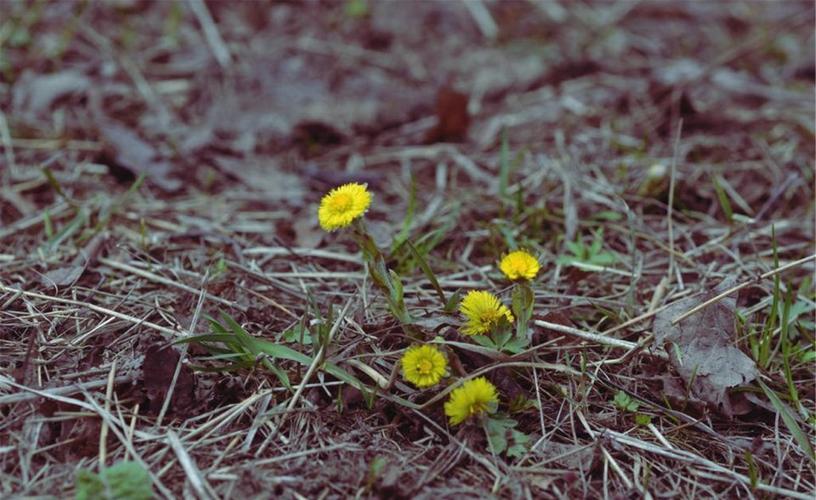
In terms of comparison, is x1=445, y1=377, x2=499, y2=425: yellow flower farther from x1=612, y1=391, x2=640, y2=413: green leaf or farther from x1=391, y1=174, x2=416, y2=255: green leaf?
x1=391, y1=174, x2=416, y2=255: green leaf

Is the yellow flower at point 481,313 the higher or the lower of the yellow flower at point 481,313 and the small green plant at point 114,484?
the lower

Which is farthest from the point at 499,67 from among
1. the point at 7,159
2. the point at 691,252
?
the point at 7,159

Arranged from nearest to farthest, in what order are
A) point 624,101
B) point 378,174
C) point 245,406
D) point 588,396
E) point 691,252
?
point 245,406 → point 588,396 → point 691,252 → point 378,174 → point 624,101

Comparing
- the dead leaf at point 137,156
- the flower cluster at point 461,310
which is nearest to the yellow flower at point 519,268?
the flower cluster at point 461,310

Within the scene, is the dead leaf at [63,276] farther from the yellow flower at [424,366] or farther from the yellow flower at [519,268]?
the yellow flower at [519,268]

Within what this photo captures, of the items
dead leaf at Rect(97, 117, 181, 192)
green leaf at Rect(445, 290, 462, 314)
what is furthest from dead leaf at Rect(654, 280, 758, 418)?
dead leaf at Rect(97, 117, 181, 192)

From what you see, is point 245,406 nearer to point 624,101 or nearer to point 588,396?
point 588,396
